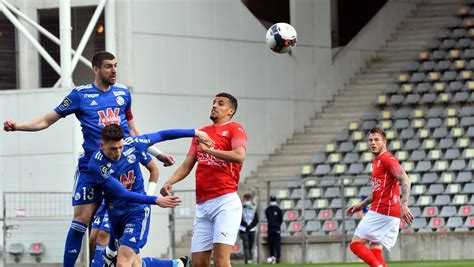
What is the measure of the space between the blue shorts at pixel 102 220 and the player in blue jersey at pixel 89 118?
0.23 meters

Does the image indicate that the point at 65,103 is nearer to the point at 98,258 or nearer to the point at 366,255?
the point at 98,258

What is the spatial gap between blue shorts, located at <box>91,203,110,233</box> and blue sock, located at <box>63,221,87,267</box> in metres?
0.34

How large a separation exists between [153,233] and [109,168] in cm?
1600

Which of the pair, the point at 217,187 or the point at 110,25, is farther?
the point at 110,25

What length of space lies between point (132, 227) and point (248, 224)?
14938 mm

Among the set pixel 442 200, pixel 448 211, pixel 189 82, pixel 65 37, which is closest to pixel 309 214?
pixel 442 200

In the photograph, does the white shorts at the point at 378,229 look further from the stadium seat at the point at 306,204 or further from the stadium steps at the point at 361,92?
the stadium steps at the point at 361,92

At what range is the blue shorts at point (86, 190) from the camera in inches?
543

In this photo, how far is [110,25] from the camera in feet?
93.2

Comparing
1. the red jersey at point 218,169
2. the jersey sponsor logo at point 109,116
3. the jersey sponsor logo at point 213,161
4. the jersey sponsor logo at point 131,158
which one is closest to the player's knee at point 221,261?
the red jersey at point 218,169

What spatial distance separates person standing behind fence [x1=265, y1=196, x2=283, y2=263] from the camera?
27.3 metres

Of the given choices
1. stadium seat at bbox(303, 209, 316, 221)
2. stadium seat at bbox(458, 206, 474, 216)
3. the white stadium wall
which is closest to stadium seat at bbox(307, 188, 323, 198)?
stadium seat at bbox(303, 209, 316, 221)

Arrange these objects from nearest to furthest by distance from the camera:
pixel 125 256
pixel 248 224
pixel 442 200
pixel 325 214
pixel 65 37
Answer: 1. pixel 125 256
2. pixel 65 37
3. pixel 248 224
4. pixel 442 200
5. pixel 325 214

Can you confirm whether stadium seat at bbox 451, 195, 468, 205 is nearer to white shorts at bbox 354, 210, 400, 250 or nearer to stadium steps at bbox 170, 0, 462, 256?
stadium steps at bbox 170, 0, 462, 256
